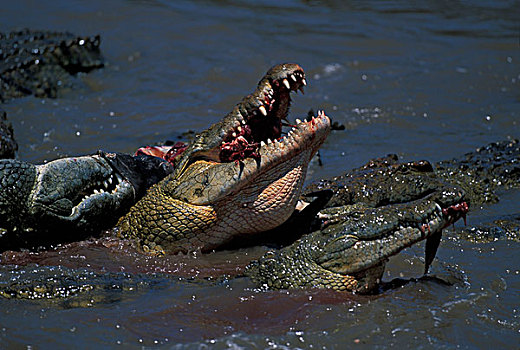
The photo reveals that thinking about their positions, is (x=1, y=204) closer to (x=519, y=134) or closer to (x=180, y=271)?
(x=180, y=271)

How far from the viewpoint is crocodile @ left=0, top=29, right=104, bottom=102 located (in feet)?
28.5

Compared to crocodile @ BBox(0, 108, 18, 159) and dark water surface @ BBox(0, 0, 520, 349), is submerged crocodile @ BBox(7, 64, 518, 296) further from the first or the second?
crocodile @ BBox(0, 108, 18, 159)

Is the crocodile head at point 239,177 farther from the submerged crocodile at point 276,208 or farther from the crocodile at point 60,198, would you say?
the crocodile at point 60,198

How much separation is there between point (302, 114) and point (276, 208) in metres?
4.21

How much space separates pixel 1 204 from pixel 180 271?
1.21m

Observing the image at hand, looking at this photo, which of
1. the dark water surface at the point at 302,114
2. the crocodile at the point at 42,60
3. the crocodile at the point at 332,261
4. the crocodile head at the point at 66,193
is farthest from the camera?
the crocodile at the point at 42,60

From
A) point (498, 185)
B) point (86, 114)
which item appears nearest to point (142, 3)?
point (86, 114)

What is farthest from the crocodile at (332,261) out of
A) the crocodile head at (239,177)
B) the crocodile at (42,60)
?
the crocodile at (42,60)

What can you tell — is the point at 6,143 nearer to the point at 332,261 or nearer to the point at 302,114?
the point at 302,114

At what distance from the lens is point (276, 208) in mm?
4230

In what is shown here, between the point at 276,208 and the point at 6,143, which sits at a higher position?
the point at 276,208

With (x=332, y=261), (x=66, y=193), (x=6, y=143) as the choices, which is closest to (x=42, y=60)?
(x=6, y=143)

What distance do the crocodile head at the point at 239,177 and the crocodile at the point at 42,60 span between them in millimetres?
4865

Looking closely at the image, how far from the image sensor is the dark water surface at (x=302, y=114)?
359cm
